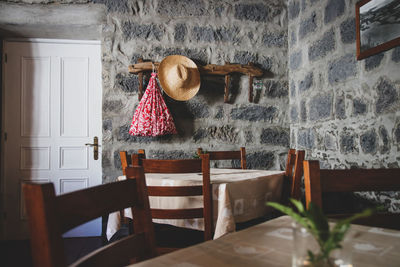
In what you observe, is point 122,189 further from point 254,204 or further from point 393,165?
point 393,165

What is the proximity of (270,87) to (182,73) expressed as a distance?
943 millimetres

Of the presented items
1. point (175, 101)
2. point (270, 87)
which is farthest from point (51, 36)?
point (270, 87)

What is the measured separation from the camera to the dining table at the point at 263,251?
62 cm

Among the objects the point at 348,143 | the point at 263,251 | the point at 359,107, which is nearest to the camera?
the point at 263,251

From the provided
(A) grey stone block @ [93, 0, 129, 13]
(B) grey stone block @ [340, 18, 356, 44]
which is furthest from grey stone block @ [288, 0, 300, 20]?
(A) grey stone block @ [93, 0, 129, 13]

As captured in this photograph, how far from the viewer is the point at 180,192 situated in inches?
61.7

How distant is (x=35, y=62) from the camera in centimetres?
316

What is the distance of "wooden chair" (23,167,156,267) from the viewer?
0.58 m

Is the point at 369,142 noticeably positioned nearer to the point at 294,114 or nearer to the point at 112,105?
the point at 294,114

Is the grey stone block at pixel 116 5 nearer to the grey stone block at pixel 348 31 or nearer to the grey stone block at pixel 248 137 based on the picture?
the grey stone block at pixel 248 137

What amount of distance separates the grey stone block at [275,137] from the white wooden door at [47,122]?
170 cm

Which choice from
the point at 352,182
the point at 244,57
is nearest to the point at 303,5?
the point at 244,57

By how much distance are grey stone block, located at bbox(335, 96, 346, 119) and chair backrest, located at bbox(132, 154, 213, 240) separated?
1.32m

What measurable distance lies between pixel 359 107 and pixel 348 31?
1.94 feet
